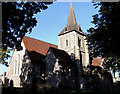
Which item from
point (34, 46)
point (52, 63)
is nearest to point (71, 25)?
point (34, 46)

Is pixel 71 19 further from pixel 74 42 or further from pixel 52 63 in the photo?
pixel 52 63

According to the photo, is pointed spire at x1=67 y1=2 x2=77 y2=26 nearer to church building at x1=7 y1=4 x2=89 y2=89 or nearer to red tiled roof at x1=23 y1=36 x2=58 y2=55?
church building at x1=7 y1=4 x2=89 y2=89

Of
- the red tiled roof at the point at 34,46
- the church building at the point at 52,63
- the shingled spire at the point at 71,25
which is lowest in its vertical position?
the church building at the point at 52,63

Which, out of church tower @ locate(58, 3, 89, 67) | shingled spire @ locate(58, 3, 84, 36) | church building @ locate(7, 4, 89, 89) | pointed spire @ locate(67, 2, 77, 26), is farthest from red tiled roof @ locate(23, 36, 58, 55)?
pointed spire @ locate(67, 2, 77, 26)

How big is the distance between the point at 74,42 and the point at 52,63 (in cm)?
775

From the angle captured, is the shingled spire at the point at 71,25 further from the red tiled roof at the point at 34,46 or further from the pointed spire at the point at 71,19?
the red tiled roof at the point at 34,46

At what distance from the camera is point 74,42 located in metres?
29.4

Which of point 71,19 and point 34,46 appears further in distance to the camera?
point 71,19

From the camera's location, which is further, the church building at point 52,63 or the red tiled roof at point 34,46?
the red tiled roof at point 34,46

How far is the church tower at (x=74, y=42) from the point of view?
28.8 meters

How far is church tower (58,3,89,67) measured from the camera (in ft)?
94.6

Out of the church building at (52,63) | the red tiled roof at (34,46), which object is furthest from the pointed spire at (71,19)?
the red tiled roof at (34,46)

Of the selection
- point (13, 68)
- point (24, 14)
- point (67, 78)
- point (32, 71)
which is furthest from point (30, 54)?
point (24, 14)

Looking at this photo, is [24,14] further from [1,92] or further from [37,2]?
[1,92]
